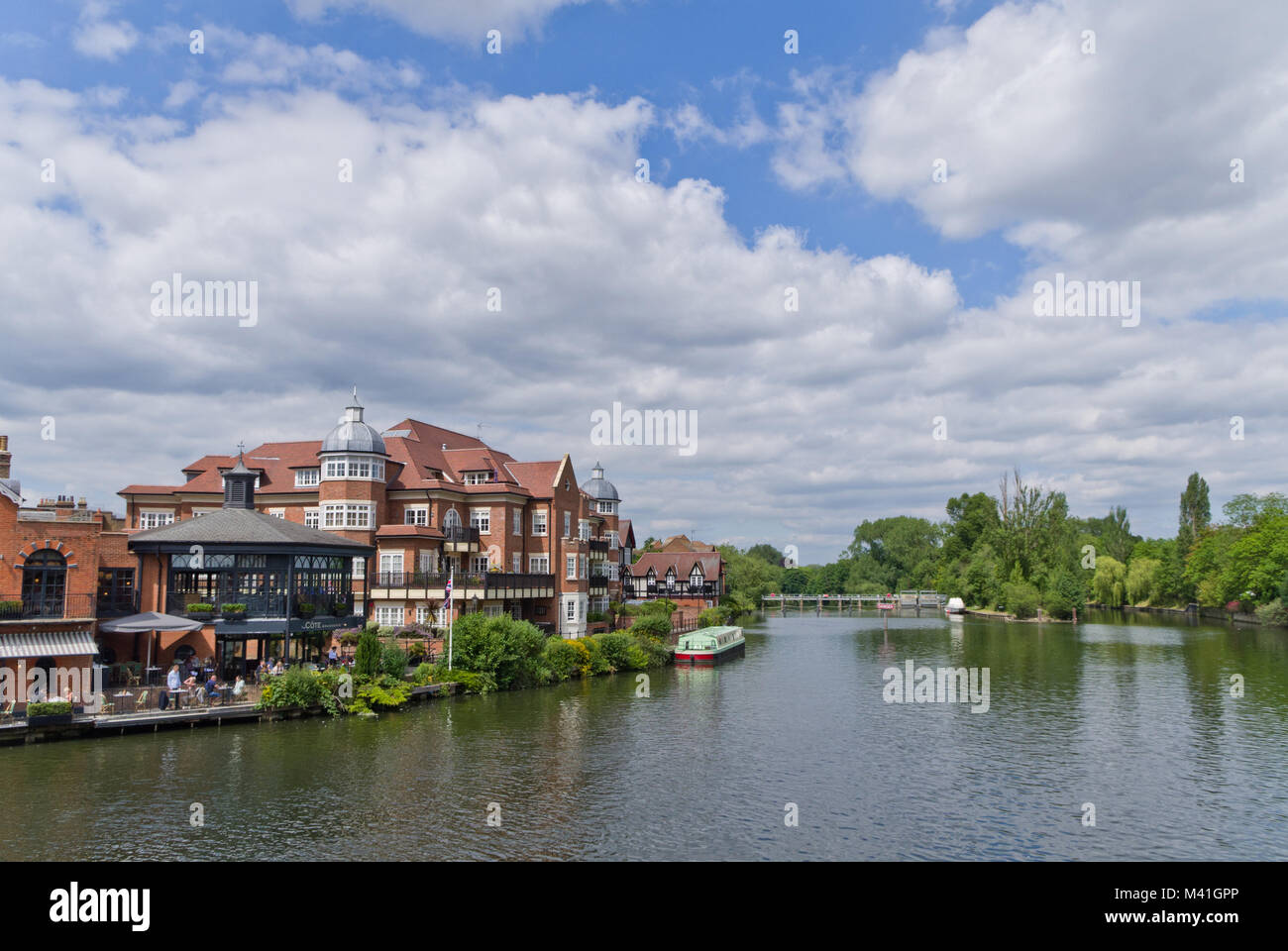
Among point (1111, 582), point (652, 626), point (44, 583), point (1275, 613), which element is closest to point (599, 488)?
point (652, 626)

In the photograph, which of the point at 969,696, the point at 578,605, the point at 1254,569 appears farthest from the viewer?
the point at 1254,569

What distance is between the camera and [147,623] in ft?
109

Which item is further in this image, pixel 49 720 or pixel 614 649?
pixel 614 649

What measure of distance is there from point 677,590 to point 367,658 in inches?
3037

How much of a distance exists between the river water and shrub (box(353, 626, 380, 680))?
108 inches

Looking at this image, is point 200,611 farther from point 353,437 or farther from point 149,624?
point 353,437

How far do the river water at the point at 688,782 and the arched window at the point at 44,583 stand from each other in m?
6.07

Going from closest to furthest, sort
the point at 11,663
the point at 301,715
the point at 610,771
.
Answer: the point at 610,771, the point at 11,663, the point at 301,715

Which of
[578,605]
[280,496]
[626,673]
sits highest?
[280,496]

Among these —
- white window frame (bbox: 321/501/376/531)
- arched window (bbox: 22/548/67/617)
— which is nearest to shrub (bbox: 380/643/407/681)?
arched window (bbox: 22/548/67/617)
